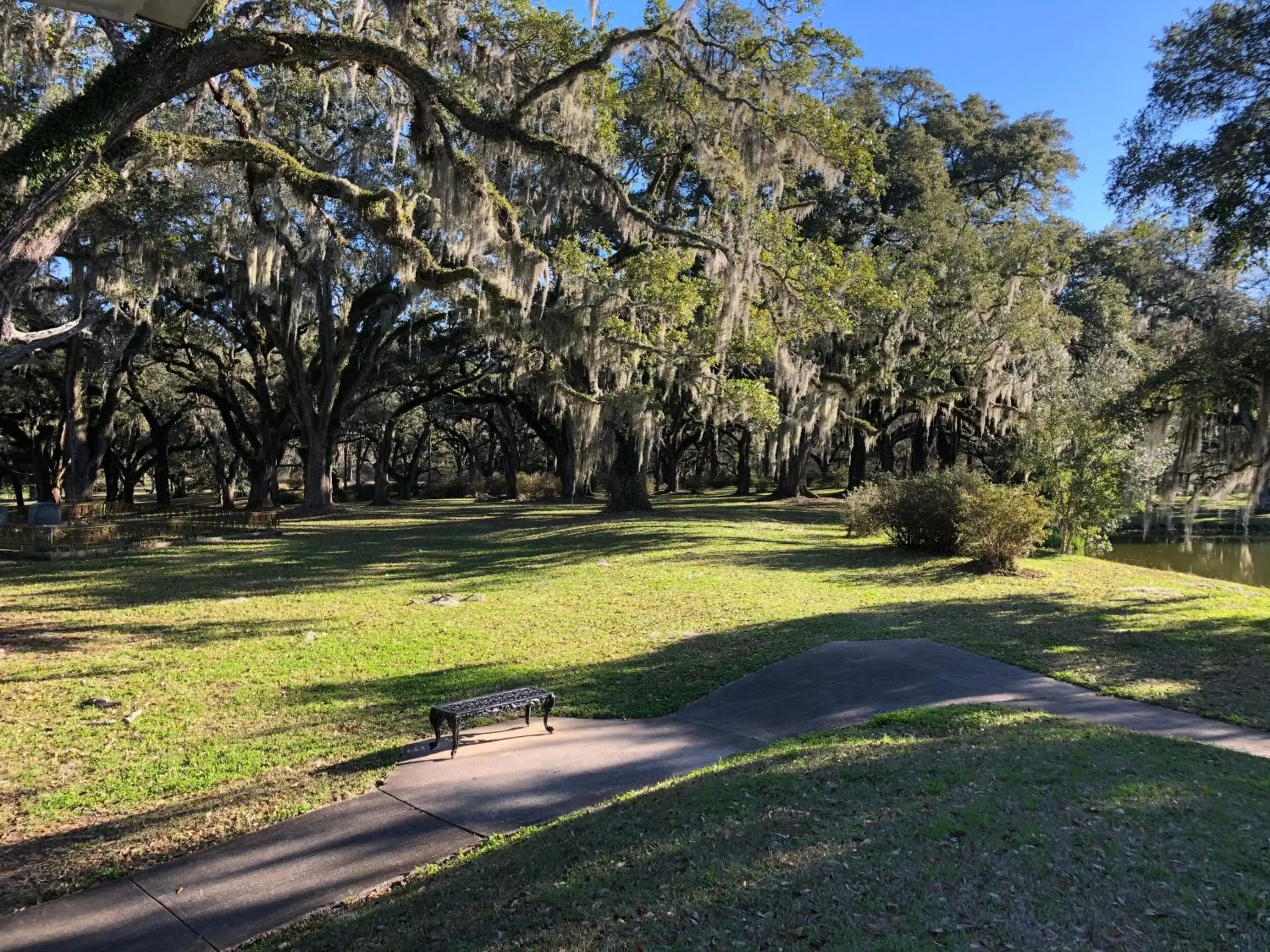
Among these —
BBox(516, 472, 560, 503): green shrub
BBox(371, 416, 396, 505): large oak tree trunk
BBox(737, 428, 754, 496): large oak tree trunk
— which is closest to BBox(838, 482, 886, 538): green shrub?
BBox(737, 428, 754, 496): large oak tree trunk

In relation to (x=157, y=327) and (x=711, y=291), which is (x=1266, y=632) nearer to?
(x=711, y=291)

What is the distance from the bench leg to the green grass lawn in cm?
161

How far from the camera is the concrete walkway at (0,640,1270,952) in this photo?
367 cm

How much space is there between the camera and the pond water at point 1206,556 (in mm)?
18234

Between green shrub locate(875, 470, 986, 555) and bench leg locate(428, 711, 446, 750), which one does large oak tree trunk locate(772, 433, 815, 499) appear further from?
bench leg locate(428, 711, 446, 750)

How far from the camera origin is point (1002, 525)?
1361cm

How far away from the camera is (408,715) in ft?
21.8

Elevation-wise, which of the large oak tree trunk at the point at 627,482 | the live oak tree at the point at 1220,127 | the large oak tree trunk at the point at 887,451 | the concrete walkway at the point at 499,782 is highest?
the live oak tree at the point at 1220,127

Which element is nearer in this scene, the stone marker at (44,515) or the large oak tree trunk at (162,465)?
the stone marker at (44,515)

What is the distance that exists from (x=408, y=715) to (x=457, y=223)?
18.7 ft

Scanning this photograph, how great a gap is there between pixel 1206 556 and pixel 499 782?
23.0 meters

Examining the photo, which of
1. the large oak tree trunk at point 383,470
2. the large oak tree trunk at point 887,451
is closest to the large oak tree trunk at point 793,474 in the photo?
the large oak tree trunk at point 887,451

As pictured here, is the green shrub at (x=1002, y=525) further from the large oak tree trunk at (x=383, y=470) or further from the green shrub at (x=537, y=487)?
the large oak tree trunk at (x=383, y=470)

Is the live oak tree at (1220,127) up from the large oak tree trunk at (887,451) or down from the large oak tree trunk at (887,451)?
up
